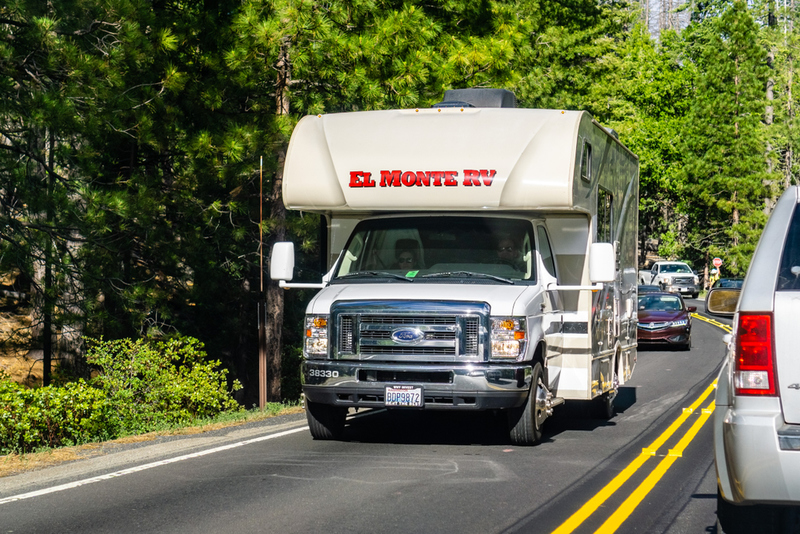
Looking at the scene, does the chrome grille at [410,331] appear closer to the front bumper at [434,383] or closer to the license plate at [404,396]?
the front bumper at [434,383]

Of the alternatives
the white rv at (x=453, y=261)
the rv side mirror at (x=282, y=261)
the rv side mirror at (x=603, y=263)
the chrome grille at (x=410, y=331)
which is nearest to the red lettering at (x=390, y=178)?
the white rv at (x=453, y=261)

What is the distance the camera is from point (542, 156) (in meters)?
10.5

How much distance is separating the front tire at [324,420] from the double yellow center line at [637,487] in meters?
3.09

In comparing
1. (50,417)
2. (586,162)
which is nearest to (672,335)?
(586,162)

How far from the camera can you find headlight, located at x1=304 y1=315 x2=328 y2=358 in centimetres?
1017

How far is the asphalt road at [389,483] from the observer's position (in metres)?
7.13

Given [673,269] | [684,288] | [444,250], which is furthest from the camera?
[673,269]

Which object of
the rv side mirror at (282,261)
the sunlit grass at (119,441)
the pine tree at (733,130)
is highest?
the pine tree at (733,130)

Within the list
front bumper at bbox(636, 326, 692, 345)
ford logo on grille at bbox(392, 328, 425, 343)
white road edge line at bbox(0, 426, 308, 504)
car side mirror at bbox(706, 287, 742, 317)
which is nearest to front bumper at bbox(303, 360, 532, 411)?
ford logo on grille at bbox(392, 328, 425, 343)

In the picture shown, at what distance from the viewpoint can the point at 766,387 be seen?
205 inches

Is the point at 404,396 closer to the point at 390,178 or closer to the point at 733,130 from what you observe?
the point at 390,178

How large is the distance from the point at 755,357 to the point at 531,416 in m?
5.11

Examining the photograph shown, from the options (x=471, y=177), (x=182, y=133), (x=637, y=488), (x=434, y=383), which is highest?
(x=182, y=133)

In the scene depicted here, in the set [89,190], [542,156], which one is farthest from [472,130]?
[89,190]
